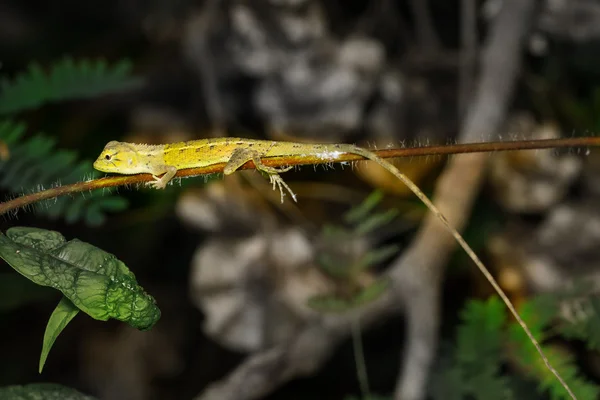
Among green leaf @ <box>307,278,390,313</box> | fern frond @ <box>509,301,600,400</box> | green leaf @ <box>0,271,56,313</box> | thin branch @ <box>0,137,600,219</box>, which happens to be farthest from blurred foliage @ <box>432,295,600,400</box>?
green leaf @ <box>0,271,56,313</box>

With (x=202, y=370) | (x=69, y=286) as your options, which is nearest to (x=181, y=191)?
(x=202, y=370)

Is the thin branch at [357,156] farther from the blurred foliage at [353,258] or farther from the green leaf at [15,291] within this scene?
the green leaf at [15,291]

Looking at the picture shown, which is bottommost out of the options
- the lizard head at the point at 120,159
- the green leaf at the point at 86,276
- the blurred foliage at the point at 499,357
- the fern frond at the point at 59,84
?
the green leaf at the point at 86,276

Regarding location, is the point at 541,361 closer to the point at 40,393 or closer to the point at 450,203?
the point at 450,203

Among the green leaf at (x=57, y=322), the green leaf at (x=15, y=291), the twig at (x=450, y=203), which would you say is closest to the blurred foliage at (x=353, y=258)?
the twig at (x=450, y=203)

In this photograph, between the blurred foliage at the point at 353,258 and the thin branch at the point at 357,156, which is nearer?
the thin branch at the point at 357,156

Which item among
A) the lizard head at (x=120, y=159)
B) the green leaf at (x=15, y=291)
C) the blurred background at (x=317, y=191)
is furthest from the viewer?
the green leaf at (x=15, y=291)
